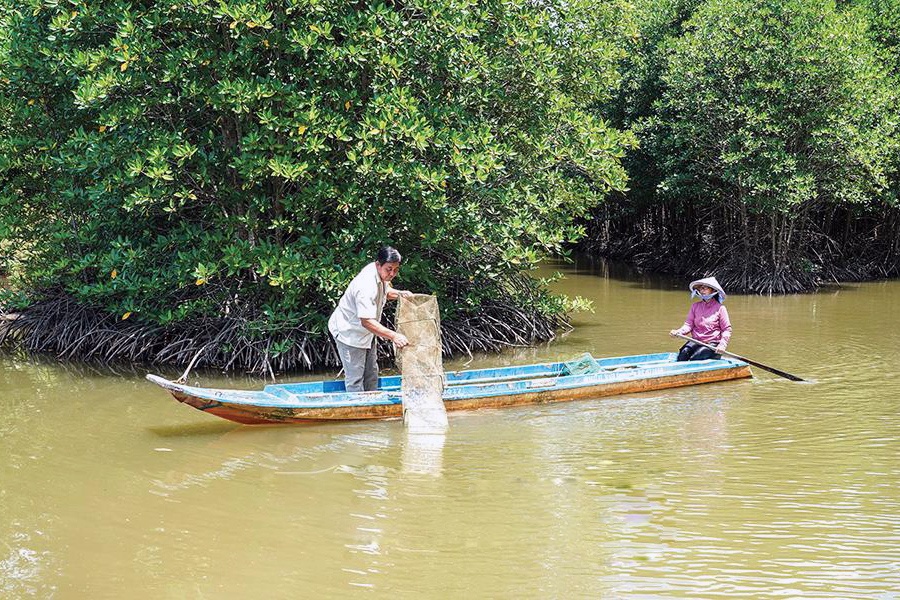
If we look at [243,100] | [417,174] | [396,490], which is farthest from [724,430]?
[243,100]

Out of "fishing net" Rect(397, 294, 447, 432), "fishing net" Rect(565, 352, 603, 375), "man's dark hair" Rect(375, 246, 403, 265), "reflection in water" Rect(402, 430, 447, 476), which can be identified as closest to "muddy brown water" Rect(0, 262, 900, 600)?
"reflection in water" Rect(402, 430, 447, 476)

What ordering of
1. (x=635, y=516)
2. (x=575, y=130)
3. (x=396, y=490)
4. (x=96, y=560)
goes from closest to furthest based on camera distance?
(x=96, y=560)
(x=635, y=516)
(x=396, y=490)
(x=575, y=130)

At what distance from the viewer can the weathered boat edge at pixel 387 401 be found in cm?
730

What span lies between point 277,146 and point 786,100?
445 inches

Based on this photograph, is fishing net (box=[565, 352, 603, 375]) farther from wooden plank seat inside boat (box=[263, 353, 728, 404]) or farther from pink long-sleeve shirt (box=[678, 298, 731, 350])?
pink long-sleeve shirt (box=[678, 298, 731, 350])

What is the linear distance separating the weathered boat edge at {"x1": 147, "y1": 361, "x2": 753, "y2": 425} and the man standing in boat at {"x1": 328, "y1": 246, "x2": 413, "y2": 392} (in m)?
0.31

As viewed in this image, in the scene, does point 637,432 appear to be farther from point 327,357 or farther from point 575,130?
point 575,130

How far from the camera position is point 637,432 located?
7.67 m

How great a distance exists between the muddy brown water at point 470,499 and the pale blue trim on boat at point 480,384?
0.71 feet

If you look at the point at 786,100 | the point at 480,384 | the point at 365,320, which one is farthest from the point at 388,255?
the point at 786,100

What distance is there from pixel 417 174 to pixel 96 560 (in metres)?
5.52

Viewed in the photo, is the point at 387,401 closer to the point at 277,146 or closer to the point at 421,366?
the point at 421,366

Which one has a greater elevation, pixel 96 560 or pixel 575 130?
pixel 575 130

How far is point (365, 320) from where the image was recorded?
7.60m
